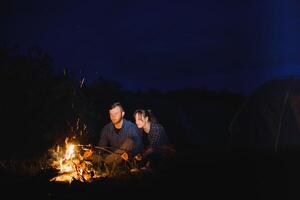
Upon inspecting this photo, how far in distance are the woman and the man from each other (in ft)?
0.80

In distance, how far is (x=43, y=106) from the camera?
10.2 metres

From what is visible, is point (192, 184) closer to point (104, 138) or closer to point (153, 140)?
point (153, 140)

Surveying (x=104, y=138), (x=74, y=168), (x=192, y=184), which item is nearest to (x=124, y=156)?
(x=74, y=168)

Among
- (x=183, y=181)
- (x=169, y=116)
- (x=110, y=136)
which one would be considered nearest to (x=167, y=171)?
(x=183, y=181)

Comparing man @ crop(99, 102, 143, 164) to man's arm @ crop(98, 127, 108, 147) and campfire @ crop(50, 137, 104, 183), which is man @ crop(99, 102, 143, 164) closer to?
man's arm @ crop(98, 127, 108, 147)

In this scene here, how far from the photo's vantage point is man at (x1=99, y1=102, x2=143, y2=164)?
848 centimetres

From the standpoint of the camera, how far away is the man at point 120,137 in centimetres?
848

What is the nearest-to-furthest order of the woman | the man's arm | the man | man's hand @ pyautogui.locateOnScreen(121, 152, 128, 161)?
man's hand @ pyautogui.locateOnScreen(121, 152, 128, 161) → the woman → the man → the man's arm

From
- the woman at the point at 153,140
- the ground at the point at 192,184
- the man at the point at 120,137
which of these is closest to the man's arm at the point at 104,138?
the man at the point at 120,137

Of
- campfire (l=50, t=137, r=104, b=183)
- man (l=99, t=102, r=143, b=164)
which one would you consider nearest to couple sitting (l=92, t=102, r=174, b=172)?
man (l=99, t=102, r=143, b=164)

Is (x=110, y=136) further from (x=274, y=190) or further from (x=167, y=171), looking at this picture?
(x=274, y=190)

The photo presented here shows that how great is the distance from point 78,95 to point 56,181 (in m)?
4.26

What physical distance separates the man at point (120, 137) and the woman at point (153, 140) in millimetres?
242

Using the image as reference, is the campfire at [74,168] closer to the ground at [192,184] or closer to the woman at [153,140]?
the ground at [192,184]
